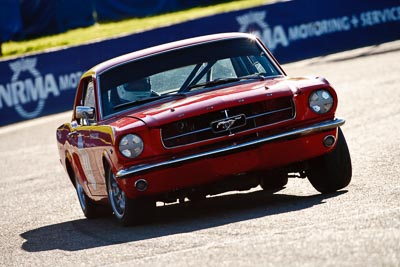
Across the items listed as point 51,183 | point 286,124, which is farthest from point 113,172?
point 51,183

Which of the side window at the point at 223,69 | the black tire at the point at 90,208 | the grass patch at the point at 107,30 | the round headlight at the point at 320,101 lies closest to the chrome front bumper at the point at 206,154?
the round headlight at the point at 320,101

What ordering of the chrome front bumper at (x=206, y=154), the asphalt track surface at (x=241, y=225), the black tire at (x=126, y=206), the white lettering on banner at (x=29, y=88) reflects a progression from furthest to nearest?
the white lettering on banner at (x=29, y=88)
the black tire at (x=126, y=206)
the chrome front bumper at (x=206, y=154)
the asphalt track surface at (x=241, y=225)

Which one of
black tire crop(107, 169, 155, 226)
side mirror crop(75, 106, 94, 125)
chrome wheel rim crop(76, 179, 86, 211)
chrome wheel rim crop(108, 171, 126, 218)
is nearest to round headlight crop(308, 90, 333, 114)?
black tire crop(107, 169, 155, 226)

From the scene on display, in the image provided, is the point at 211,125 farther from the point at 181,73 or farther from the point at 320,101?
the point at 181,73

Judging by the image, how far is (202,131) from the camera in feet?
27.9

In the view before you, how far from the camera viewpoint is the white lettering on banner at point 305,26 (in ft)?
86.4

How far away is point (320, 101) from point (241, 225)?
54.5 inches

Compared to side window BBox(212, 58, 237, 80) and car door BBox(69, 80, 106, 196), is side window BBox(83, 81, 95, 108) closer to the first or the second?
car door BBox(69, 80, 106, 196)

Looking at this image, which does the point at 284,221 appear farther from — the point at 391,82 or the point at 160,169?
the point at 391,82

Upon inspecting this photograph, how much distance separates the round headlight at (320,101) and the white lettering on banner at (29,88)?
49.5ft

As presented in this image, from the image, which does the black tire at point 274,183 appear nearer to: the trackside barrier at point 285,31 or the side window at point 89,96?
the side window at point 89,96

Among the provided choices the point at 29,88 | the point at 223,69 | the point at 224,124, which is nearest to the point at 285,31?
the point at 29,88

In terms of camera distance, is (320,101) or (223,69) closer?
(320,101)

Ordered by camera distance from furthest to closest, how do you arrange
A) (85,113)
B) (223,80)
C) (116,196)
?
(85,113)
(223,80)
(116,196)
